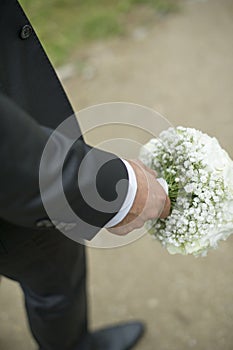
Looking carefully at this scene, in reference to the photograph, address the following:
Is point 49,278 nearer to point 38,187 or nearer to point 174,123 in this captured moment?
point 38,187

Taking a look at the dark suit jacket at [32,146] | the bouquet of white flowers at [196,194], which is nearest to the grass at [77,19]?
the dark suit jacket at [32,146]

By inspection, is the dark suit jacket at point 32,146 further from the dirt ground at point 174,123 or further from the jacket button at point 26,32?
the dirt ground at point 174,123

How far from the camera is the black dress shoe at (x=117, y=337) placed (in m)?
2.03

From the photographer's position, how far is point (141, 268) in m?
2.36

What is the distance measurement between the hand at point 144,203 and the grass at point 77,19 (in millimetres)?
2423

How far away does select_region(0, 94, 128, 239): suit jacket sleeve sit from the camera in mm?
1058

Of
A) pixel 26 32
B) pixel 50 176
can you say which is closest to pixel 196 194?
pixel 50 176

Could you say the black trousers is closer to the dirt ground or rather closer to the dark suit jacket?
the dark suit jacket

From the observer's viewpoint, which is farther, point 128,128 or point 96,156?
point 128,128

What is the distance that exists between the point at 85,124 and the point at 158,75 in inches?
56.2

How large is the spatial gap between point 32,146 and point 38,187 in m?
0.08

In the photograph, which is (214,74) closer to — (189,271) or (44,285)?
(189,271)

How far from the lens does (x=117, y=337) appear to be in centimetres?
208

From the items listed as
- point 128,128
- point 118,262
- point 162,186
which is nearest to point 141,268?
point 118,262
